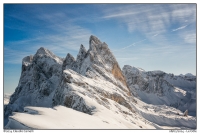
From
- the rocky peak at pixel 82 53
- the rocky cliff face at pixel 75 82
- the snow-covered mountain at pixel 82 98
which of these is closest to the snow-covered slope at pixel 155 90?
the snow-covered mountain at pixel 82 98

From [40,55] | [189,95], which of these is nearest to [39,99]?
[40,55]

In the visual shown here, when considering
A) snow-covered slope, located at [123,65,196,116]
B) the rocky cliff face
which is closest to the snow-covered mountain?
the rocky cliff face

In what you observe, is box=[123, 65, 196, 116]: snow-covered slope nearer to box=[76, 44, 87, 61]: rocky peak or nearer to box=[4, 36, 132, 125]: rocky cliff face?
box=[4, 36, 132, 125]: rocky cliff face

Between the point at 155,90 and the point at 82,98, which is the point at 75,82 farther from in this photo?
the point at 155,90

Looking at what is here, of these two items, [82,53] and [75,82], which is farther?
[82,53]

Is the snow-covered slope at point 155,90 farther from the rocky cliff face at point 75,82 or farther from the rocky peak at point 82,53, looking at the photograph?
the rocky peak at point 82,53

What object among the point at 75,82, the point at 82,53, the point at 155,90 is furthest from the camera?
the point at 155,90

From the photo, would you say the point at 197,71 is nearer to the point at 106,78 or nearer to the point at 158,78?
the point at 106,78

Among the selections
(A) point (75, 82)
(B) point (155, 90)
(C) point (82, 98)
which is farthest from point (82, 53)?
(B) point (155, 90)

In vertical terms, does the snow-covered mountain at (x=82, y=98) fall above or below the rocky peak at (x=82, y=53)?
below

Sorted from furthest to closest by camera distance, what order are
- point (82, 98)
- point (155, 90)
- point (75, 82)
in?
point (155, 90), point (75, 82), point (82, 98)
